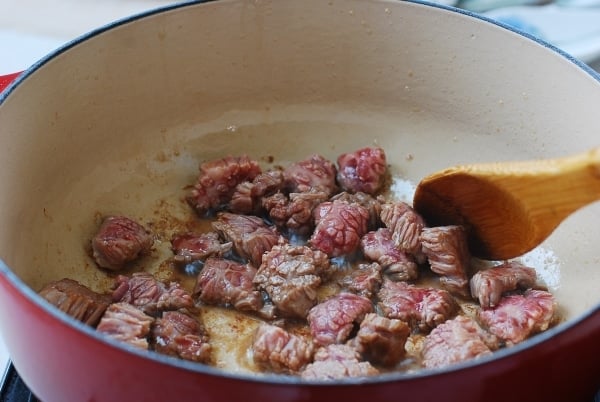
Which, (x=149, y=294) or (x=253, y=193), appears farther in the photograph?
(x=253, y=193)

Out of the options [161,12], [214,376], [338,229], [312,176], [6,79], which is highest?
[161,12]

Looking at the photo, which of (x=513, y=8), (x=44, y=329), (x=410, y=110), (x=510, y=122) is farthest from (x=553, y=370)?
(x=513, y=8)

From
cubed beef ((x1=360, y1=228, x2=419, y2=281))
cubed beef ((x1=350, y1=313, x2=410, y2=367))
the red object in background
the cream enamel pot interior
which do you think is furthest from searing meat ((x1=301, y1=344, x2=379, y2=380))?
the red object in background

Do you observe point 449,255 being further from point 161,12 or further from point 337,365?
point 161,12

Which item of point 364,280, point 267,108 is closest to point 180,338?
point 364,280

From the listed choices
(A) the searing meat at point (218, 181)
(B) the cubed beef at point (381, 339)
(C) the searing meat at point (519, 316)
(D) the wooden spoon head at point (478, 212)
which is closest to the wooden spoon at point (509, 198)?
(D) the wooden spoon head at point (478, 212)

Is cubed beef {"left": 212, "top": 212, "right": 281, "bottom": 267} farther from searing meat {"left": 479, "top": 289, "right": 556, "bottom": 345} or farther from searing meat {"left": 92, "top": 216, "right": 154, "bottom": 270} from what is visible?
searing meat {"left": 479, "top": 289, "right": 556, "bottom": 345}
